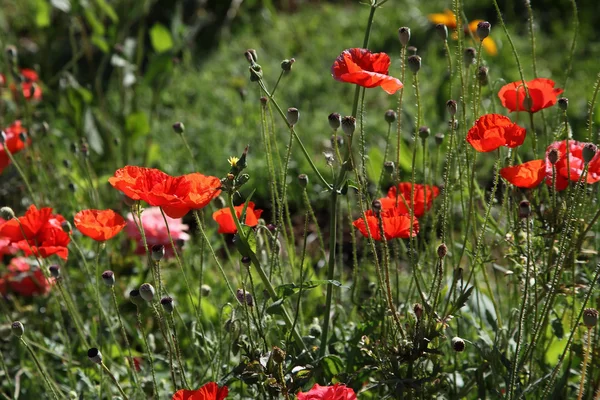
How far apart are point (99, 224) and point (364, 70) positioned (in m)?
0.57

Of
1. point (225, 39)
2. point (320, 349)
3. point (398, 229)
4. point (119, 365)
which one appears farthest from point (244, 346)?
point (225, 39)

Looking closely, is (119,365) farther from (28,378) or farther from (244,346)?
(244,346)

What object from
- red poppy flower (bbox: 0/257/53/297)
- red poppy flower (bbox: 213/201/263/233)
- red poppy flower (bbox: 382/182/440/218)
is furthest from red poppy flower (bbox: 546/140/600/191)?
red poppy flower (bbox: 0/257/53/297)

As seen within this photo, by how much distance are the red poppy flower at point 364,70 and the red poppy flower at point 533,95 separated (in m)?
0.35

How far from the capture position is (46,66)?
363 centimetres

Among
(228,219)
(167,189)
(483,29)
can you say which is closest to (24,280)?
(228,219)

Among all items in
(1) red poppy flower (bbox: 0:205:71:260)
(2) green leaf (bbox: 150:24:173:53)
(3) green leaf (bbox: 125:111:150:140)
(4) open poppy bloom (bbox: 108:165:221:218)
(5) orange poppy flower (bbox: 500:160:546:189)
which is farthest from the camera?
(2) green leaf (bbox: 150:24:173:53)

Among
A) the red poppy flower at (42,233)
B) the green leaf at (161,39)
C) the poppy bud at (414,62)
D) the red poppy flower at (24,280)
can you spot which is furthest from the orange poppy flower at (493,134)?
the green leaf at (161,39)

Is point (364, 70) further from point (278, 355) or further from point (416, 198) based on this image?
point (278, 355)

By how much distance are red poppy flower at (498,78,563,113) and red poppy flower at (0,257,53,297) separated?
1400mm

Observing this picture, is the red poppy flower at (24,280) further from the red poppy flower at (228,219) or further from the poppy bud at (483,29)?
the poppy bud at (483,29)

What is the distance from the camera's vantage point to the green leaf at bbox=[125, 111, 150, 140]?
124 inches

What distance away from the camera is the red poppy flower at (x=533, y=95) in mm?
1659

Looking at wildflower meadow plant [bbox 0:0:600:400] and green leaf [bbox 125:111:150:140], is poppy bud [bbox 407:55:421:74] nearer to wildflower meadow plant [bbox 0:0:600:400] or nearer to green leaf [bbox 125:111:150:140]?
wildflower meadow plant [bbox 0:0:600:400]
